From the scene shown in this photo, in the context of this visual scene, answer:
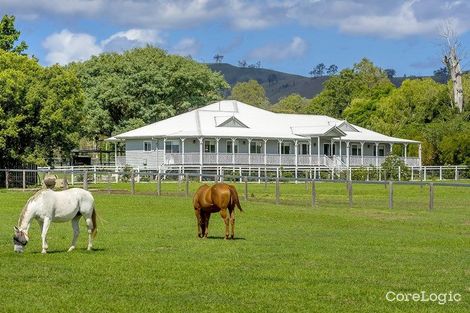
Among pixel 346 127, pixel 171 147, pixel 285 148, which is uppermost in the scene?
pixel 346 127

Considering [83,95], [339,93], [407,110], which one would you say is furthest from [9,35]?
[339,93]

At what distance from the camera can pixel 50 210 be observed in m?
17.4

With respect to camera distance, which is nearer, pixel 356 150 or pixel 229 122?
pixel 229 122

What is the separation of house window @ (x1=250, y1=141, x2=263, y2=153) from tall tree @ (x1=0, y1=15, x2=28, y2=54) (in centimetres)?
2115

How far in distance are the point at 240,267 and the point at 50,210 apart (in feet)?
14.0

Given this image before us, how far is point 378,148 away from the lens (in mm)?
85125

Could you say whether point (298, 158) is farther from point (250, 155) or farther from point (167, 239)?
point (167, 239)

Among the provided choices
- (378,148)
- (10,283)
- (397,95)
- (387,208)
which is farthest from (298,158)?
(10,283)

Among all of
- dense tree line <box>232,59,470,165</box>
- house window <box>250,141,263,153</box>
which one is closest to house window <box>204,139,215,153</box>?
house window <box>250,141,263,153</box>

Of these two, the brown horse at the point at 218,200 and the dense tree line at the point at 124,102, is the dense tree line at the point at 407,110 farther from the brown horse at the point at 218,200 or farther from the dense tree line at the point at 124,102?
the brown horse at the point at 218,200

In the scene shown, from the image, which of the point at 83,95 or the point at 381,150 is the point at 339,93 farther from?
the point at 83,95
